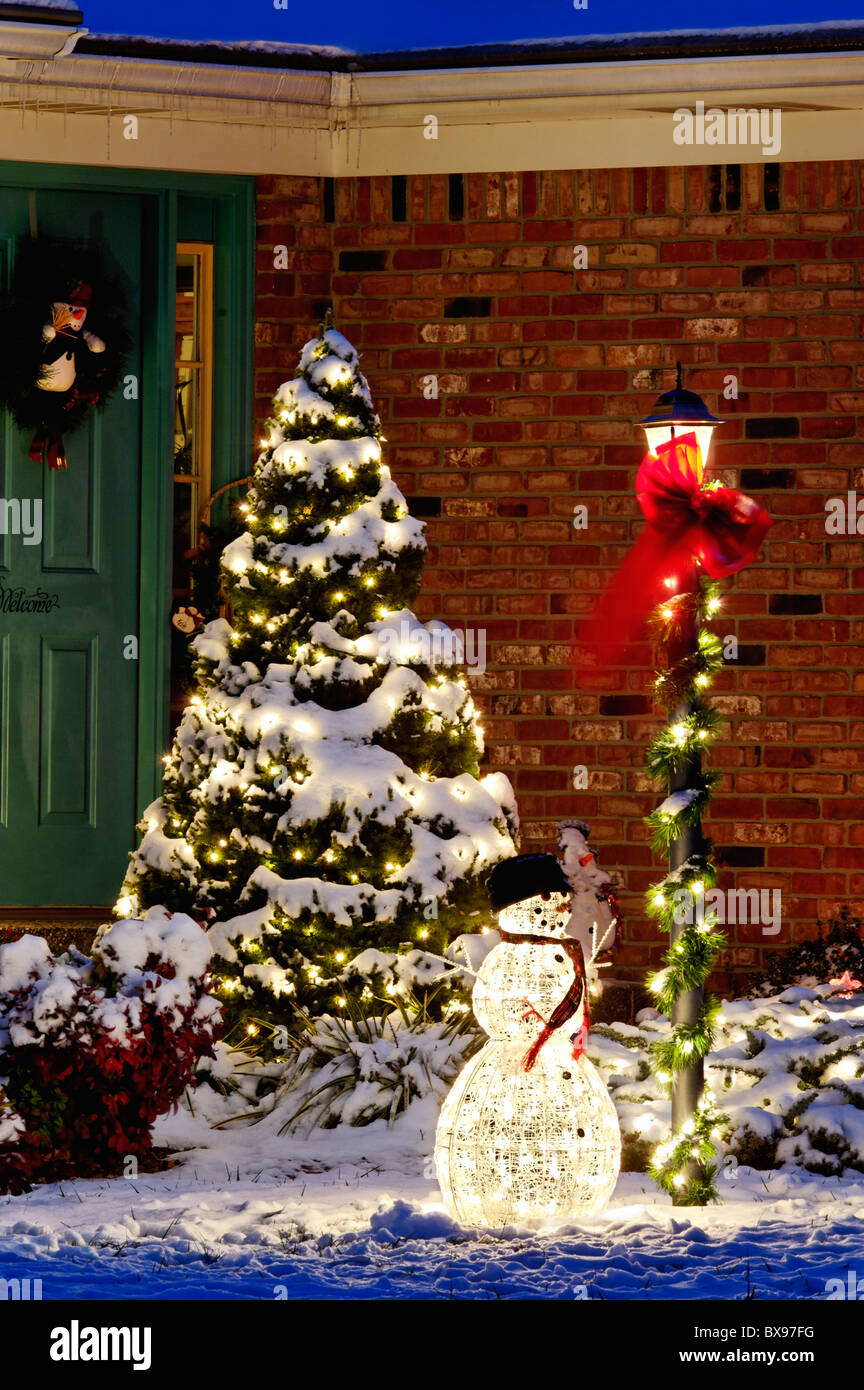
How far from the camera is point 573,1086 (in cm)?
429

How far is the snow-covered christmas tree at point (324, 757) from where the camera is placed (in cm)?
581

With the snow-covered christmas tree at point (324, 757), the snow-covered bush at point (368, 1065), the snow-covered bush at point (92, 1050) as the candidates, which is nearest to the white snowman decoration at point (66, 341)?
the snow-covered christmas tree at point (324, 757)

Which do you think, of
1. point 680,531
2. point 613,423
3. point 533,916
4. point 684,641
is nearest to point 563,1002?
point 533,916

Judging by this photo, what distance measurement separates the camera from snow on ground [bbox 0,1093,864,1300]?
12.6ft

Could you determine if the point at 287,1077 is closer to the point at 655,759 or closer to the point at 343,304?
the point at 655,759

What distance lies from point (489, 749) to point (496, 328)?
1909mm

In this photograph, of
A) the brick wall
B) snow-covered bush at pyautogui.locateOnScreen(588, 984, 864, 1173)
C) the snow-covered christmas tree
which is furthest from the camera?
the brick wall

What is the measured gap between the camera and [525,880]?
4.38m

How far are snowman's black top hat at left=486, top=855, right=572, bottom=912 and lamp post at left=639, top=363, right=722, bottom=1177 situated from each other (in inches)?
15.1

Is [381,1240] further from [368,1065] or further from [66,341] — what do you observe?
[66,341]

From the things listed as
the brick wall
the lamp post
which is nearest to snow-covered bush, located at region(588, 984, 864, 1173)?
the lamp post

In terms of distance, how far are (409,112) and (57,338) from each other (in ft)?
6.13

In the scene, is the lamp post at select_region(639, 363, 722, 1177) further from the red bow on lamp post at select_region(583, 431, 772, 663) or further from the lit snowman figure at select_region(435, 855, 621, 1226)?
the lit snowman figure at select_region(435, 855, 621, 1226)

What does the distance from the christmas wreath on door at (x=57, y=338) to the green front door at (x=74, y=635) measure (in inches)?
3.1
